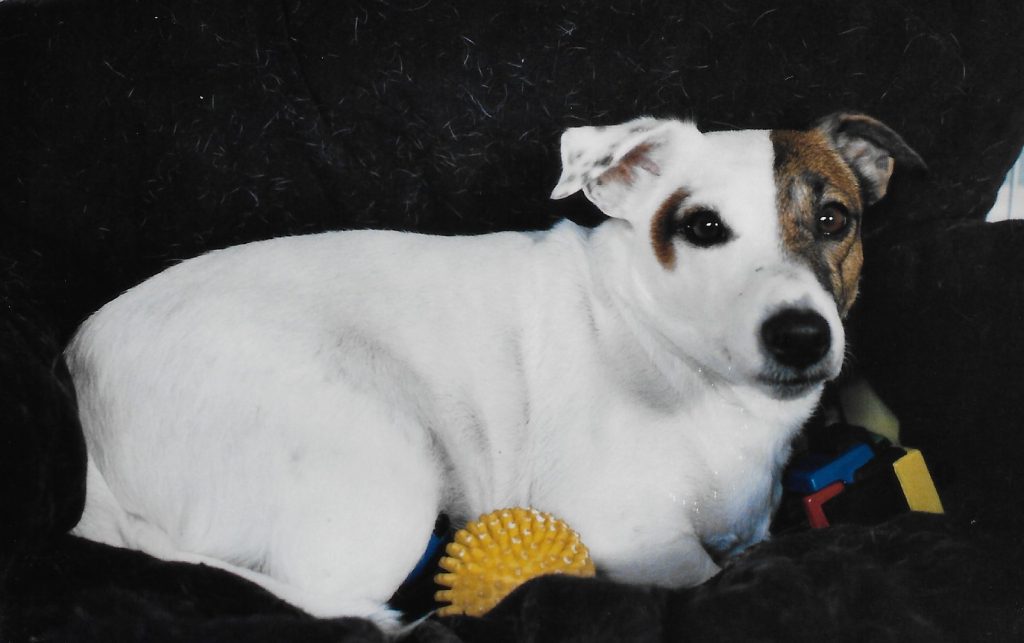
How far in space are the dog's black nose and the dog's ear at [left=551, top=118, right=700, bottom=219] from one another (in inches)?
17.0

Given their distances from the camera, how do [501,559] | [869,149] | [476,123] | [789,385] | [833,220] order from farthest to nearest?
1. [476,123]
2. [869,149]
3. [833,220]
4. [789,385]
5. [501,559]

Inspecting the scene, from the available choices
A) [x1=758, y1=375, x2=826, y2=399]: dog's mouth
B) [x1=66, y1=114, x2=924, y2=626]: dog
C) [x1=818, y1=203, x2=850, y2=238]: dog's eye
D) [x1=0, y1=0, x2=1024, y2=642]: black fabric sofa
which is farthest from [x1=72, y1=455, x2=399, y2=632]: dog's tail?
[x1=818, y1=203, x2=850, y2=238]: dog's eye

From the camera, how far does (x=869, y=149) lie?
5.64ft

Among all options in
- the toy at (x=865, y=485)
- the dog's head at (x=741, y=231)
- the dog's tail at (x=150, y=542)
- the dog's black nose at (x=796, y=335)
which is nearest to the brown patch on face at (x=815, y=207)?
the dog's head at (x=741, y=231)

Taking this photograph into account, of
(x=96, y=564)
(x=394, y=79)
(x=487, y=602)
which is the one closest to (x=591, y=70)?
(x=394, y=79)

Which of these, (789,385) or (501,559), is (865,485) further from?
(501,559)

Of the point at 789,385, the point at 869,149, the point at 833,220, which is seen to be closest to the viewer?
the point at 789,385

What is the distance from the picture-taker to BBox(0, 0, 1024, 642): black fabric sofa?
1.65 meters

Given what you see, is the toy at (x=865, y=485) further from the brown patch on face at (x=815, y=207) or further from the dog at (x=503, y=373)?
the brown patch on face at (x=815, y=207)

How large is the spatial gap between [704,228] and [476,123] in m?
0.63

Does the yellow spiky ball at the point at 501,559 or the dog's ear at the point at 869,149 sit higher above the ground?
the dog's ear at the point at 869,149

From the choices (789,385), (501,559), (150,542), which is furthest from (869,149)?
(150,542)

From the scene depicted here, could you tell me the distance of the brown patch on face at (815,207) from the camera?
4.69ft

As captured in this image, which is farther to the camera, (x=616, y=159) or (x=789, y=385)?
(x=616, y=159)
